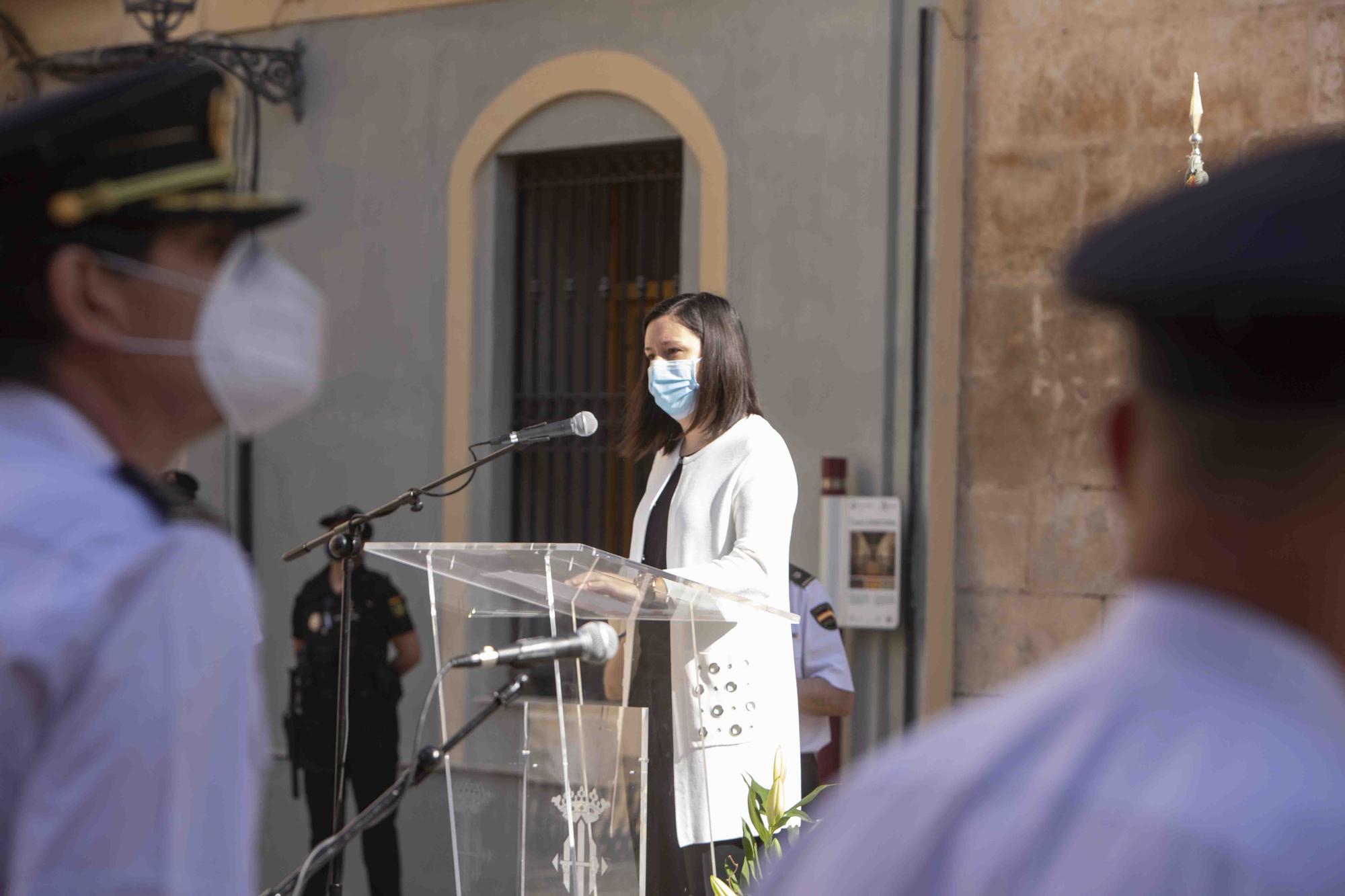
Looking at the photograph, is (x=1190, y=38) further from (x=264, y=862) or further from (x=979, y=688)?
(x=264, y=862)

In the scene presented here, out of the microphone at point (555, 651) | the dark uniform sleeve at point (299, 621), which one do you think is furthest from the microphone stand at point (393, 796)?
the dark uniform sleeve at point (299, 621)

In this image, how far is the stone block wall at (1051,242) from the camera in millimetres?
6594

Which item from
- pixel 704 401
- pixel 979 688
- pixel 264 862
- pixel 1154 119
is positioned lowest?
pixel 264 862

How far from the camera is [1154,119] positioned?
6656 mm

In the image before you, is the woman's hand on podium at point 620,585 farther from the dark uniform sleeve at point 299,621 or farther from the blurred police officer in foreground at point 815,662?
the dark uniform sleeve at point 299,621

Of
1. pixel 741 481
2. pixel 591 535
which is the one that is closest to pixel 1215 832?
pixel 741 481

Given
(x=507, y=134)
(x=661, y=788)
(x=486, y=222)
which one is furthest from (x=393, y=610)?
(x=661, y=788)

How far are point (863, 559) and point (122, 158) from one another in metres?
5.82

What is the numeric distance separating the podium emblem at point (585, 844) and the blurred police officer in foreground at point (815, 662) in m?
1.91

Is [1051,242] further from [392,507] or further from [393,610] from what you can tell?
[392,507]

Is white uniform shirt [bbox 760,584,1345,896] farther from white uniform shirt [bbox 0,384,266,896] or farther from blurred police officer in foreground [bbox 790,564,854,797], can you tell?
blurred police officer in foreground [bbox 790,564,854,797]

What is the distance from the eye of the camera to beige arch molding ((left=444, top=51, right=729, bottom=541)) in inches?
294

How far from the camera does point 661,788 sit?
12.8 feet

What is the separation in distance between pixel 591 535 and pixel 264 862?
8.18 ft
